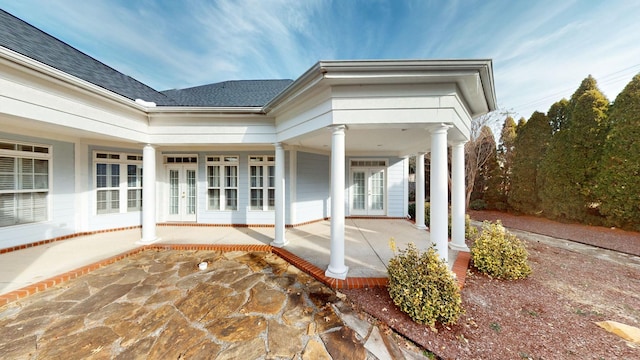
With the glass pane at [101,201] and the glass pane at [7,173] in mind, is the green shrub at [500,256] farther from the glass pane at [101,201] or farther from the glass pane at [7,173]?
the glass pane at [7,173]

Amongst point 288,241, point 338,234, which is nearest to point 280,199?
point 288,241

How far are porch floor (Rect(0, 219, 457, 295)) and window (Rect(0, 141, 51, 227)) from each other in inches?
30.7

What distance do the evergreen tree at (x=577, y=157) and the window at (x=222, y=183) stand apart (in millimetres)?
11896

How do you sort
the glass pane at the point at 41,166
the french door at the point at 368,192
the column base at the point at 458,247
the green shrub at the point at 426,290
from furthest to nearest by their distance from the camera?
the french door at the point at 368,192 → the glass pane at the point at 41,166 → the column base at the point at 458,247 → the green shrub at the point at 426,290

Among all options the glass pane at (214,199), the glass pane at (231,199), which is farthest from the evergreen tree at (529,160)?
the glass pane at (214,199)

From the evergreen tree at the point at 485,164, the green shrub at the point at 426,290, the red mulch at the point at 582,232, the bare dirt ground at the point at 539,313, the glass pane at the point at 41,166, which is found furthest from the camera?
the evergreen tree at the point at 485,164

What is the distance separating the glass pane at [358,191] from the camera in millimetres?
7984

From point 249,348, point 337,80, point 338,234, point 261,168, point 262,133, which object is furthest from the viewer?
point 261,168

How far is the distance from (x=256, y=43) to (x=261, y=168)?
492 cm

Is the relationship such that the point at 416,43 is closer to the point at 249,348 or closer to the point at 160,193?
the point at 249,348

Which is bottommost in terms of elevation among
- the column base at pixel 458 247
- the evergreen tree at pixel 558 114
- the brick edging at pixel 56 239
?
the column base at pixel 458 247

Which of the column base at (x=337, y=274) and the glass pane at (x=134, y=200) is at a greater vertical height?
the glass pane at (x=134, y=200)

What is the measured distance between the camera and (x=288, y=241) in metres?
5.02

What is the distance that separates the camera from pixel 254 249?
469cm
